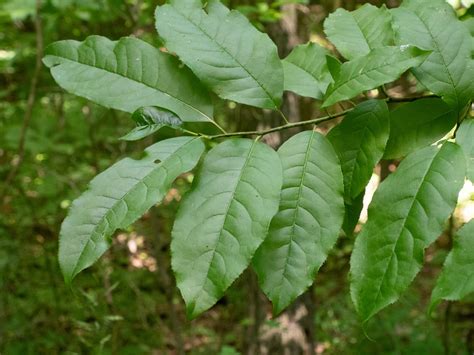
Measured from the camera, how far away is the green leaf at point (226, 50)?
3.59 ft

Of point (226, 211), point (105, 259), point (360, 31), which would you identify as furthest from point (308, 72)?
point (105, 259)

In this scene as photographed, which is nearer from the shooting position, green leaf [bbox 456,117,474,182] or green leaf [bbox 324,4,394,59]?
green leaf [bbox 456,117,474,182]

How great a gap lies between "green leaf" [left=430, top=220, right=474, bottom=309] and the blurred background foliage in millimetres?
2406

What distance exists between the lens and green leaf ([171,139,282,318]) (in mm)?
898

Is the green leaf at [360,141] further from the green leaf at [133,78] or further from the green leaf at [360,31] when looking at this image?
the green leaf at [133,78]

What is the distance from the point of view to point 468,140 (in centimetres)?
100

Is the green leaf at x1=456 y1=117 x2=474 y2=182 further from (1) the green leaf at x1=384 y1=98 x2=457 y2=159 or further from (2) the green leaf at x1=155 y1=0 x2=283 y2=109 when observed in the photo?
(2) the green leaf at x1=155 y1=0 x2=283 y2=109

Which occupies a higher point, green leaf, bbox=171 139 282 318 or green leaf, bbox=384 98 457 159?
green leaf, bbox=384 98 457 159

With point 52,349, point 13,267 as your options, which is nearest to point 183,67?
point 13,267

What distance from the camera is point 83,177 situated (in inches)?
163

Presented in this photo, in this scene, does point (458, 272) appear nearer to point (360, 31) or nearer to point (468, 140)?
point (468, 140)

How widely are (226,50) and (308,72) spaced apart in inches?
10.6

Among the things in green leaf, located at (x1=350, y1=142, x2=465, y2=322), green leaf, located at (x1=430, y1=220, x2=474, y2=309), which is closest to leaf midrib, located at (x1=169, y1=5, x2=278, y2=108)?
green leaf, located at (x1=350, y1=142, x2=465, y2=322)

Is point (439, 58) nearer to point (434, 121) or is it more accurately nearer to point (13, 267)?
point (434, 121)
